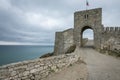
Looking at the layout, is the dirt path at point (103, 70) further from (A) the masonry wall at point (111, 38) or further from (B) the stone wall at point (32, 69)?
(A) the masonry wall at point (111, 38)

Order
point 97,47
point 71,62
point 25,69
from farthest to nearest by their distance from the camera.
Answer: point 97,47 → point 71,62 → point 25,69

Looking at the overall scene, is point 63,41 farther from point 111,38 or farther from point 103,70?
point 103,70

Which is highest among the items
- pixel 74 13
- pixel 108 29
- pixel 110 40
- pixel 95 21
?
pixel 74 13

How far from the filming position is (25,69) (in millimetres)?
5426

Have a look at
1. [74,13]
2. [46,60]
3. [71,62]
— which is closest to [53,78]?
[46,60]

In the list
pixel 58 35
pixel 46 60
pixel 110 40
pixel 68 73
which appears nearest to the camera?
pixel 46 60

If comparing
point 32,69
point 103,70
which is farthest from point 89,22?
point 32,69

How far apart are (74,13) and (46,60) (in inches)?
612

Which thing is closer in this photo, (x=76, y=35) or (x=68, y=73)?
(x=68, y=73)

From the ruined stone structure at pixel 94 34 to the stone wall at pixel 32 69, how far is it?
439 inches

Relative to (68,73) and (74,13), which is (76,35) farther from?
(68,73)

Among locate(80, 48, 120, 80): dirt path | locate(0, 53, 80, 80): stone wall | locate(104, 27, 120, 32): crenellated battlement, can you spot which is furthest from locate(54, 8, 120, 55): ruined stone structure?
locate(0, 53, 80, 80): stone wall

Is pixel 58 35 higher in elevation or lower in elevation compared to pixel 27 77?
higher

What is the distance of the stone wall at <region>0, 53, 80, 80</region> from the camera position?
15.8ft
